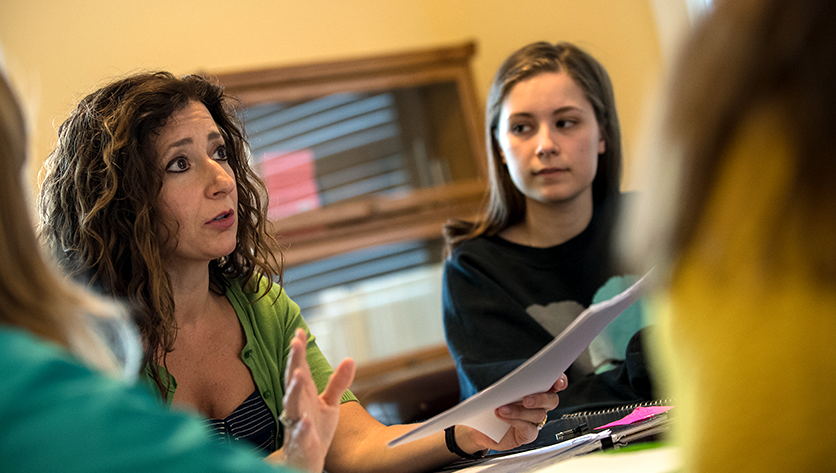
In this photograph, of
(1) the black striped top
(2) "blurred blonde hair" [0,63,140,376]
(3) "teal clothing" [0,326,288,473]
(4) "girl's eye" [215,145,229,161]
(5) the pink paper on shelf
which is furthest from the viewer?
(4) "girl's eye" [215,145,229,161]

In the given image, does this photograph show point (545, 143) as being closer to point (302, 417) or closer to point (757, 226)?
point (302, 417)

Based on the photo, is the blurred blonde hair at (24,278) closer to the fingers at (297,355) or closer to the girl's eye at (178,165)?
the fingers at (297,355)

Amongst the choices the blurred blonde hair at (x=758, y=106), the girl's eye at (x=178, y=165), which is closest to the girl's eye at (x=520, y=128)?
the girl's eye at (x=178, y=165)

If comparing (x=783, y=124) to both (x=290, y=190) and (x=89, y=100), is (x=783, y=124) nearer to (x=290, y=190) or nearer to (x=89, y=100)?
(x=89, y=100)

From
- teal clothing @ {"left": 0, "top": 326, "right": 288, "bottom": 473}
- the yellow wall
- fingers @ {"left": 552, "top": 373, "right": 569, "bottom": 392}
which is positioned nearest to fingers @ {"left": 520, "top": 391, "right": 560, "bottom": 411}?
fingers @ {"left": 552, "top": 373, "right": 569, "bottom": 392}

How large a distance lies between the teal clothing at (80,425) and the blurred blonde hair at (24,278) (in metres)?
0.06

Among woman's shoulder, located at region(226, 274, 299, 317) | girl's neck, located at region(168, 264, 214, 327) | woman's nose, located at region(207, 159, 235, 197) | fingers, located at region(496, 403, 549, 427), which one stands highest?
woman's nose, located at region(207, 159, 235, 197)

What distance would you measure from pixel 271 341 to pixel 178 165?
0.32m

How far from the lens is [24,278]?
20.8 inches

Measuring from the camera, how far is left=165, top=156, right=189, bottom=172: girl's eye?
107 cm

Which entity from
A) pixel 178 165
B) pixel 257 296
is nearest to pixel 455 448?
pixel 257 296

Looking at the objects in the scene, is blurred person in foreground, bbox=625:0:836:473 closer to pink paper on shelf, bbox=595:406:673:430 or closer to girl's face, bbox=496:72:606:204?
pink paper on shelf, bbox=595:406:673:430

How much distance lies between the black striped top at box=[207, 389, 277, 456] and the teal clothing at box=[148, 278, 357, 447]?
0.01 m

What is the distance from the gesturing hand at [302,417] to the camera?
0.69m
